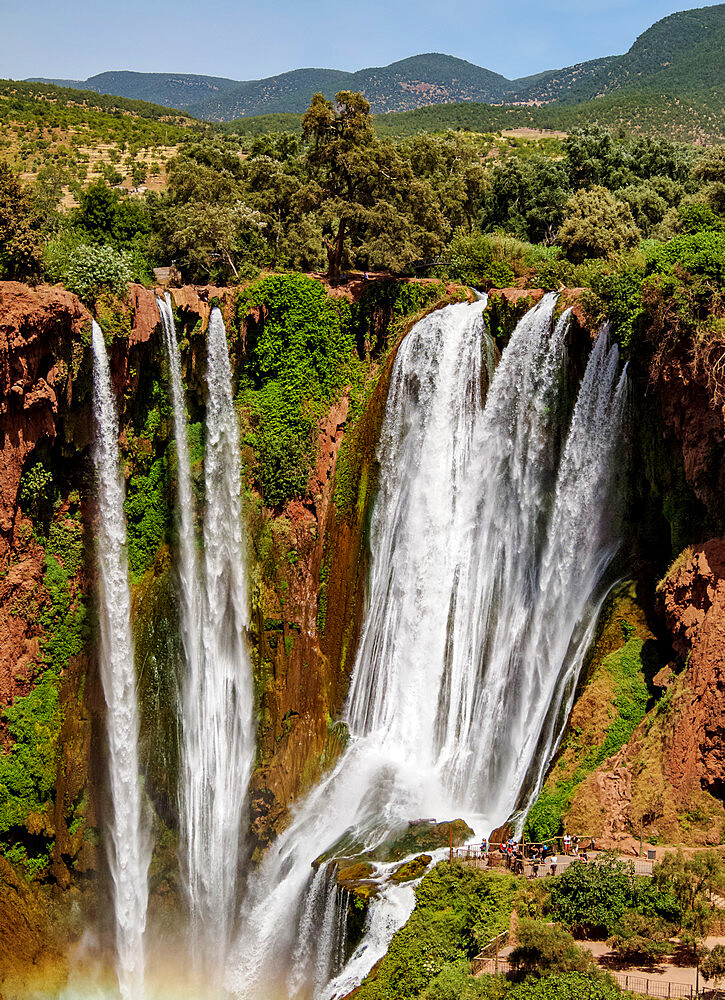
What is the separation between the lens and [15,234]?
2309cm

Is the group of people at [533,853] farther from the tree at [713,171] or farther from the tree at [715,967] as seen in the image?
the tree at [713,171]

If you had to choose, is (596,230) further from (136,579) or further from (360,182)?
(136,579)

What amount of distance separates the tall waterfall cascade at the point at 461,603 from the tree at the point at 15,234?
1105cm

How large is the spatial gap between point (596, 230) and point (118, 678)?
22635mm

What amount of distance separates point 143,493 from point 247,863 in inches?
423

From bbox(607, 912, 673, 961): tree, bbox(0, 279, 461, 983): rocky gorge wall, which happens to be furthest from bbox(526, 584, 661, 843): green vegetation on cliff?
bbox(0, 279, 461, 983): rocky gorge wall

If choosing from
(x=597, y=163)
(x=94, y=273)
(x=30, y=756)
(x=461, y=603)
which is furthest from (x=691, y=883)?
(x=597, y=163)

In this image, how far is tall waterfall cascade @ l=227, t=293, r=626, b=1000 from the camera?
21.0 metres

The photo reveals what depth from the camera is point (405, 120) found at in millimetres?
101188

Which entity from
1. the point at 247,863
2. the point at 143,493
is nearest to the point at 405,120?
the point at 143,493

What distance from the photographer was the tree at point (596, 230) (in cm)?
3136

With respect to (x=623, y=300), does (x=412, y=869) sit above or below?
below

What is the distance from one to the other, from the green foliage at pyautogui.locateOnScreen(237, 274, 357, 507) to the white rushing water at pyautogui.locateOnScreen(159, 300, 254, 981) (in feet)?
3.34

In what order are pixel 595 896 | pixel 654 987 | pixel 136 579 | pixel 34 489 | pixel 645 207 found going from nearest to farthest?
pixel 654 987 → pixel 595 896 → pixel 34 489 → pixel 136 579 → pixel 645 207
